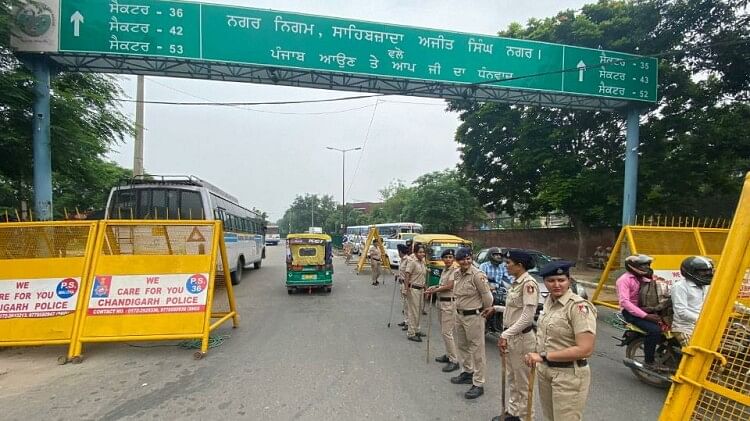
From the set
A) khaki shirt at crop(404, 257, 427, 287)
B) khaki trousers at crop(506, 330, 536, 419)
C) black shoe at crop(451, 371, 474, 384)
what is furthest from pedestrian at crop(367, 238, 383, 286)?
khaki trousers at crop(506, 330, 536, 419)

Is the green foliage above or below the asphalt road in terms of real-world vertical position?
above

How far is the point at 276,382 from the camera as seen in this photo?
188 inches

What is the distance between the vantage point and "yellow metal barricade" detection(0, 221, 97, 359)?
18.9 ft

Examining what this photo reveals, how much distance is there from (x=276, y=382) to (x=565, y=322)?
3447 mm

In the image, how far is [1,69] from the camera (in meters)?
9.09

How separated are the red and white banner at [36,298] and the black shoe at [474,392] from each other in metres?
5.57

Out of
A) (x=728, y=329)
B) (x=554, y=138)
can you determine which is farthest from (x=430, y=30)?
(x=728, y=329)

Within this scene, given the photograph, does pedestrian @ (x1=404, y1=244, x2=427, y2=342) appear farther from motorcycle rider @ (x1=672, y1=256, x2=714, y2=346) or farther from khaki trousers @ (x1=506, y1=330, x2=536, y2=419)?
motorcycle rider @ (x1=672, y1=256, x2=714, y2=346)

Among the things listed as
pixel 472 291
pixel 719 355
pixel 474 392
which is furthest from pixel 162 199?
pixel 719 355

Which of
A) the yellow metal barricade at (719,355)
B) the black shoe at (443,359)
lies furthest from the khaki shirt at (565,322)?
the black shoe at (443,359)

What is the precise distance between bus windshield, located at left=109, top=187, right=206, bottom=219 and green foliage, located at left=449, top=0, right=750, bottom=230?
12.6 meters

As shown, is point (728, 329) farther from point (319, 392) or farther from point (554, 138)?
point (554, 138)

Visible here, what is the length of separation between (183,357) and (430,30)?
9.87 metres

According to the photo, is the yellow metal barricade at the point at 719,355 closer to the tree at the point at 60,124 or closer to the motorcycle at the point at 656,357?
the motorcycle at the point at 656,357
